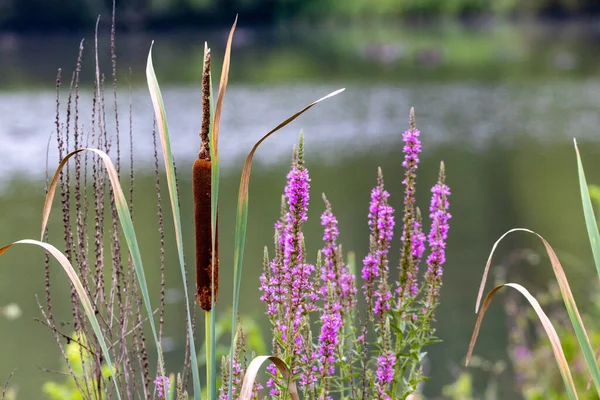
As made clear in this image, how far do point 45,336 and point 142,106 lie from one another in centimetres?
1065

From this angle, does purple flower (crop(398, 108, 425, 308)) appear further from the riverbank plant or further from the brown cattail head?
the brown cattail head

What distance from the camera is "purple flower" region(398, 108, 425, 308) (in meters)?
2.02

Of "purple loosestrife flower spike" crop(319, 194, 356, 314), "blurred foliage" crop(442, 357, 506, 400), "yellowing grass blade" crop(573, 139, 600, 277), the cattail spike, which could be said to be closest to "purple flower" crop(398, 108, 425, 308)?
"purple loosestrife flower spike" crop(319, 194, 356, 314)

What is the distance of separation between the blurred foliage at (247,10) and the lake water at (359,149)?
3089 mm

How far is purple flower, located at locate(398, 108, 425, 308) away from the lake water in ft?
2.58

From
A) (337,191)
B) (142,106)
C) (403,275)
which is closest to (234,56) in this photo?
(142,106)

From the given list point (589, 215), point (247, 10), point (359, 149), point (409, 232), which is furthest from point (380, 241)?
point (247, 10)

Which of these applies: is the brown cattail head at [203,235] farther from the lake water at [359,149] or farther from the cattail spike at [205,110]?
the lake water at [359,149]

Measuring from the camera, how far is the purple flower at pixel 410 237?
2.02 meters

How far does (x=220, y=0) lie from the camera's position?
130ft

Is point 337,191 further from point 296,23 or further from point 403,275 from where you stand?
point 296,23

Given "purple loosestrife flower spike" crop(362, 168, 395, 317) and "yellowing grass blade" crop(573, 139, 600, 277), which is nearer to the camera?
"yellowing grass blade" crop(573, 139, 600, 277)

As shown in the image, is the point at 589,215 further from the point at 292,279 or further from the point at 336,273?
the point at 336,273

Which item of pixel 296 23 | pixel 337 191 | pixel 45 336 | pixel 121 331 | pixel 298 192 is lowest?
pixel 45 336
